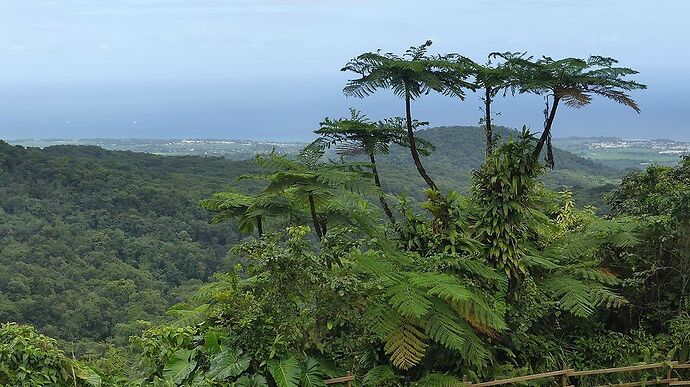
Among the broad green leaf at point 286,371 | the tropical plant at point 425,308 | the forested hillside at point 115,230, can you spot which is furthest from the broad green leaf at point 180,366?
the forested hillside at point 115,230

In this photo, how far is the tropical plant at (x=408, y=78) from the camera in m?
6.23

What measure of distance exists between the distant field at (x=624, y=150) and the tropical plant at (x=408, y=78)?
4762 centimetres

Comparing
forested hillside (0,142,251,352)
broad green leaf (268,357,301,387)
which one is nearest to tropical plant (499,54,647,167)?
broad green leaf (268,357,301,387)

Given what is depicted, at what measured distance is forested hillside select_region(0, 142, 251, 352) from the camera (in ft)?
74.3

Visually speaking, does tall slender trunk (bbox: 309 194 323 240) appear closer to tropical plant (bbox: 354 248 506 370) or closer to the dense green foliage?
the dense green foliage

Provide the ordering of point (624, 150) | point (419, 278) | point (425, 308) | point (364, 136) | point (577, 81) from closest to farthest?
point (425, 308)
point (419, 278)
point (577, 81)
point (364, 136)
point (624, 150)

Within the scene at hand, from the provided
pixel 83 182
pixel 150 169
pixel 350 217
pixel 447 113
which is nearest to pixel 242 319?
pixel 350 217

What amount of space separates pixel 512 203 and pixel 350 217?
177cm

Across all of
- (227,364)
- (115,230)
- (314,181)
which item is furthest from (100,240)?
(227,364)

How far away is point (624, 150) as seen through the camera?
217 ft

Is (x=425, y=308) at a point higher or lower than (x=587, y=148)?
higher

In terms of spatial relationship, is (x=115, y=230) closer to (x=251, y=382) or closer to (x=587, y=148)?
(x=251, y=382)

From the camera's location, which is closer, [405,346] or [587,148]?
[405,346]

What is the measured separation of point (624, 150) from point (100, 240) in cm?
5360
